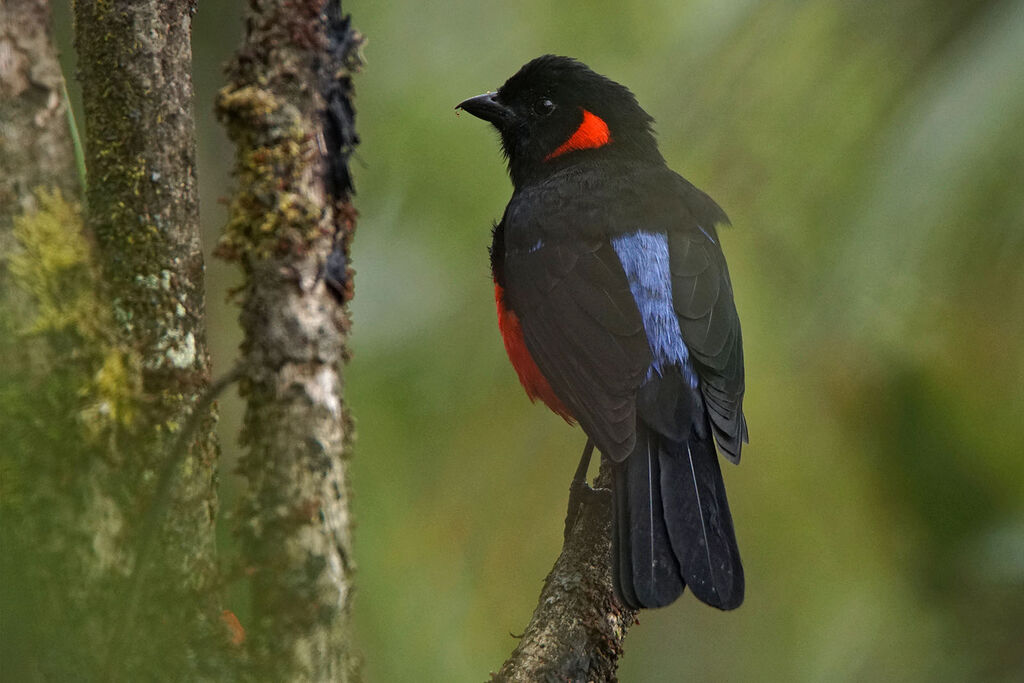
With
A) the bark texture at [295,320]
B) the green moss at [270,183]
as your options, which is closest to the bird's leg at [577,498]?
the bark texture at [295,320]

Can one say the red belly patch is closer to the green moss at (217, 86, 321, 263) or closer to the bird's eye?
the bird's eye

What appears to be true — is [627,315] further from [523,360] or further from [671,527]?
[671,527]

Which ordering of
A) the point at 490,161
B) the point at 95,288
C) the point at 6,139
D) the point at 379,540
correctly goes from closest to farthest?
the point at 6,139 → the point at 95,288 → the point at 379,540 → the point at 490,161

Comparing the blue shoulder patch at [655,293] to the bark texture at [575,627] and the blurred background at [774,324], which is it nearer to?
the bark texture at [575,627]

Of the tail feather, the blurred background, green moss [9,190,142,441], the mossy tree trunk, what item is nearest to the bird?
the tail feather

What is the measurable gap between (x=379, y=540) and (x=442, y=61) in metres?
2.24

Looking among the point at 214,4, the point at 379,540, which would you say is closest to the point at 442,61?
the point at 214,4

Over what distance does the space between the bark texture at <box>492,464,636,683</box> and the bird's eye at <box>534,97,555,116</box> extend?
1891 mm

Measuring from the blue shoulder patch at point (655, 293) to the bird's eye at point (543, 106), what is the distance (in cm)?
79

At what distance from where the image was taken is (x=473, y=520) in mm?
3898

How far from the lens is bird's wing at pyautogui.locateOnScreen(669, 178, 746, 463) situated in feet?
9.45

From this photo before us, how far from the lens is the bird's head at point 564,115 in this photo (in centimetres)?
375

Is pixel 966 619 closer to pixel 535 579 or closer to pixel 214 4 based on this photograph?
pixel 535 579

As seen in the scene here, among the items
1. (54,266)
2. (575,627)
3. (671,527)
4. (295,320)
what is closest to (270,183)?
(295,320)
